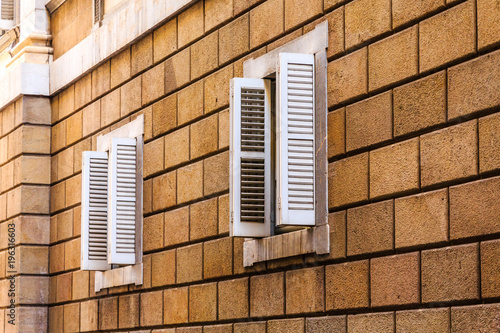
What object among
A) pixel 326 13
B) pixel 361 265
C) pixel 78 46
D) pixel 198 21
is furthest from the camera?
pixel 78 46

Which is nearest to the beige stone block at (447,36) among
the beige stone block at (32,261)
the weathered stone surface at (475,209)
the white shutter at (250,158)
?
the weathered stone surface at (475,209)

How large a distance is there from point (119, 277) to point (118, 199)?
44.8 inches

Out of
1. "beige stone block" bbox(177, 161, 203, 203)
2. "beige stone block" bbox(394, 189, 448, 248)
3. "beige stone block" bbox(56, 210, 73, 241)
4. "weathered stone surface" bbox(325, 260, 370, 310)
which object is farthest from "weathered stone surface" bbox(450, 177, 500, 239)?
"beige stone block" bbox(56, 210, 73, 241)

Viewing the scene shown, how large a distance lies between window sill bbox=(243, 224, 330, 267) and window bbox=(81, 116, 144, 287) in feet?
10.9

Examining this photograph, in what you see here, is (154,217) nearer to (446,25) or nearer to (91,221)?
(91,221)

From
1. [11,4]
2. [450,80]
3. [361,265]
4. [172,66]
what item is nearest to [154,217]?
[172,66]

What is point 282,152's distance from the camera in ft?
36.1

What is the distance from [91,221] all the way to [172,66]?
285cm

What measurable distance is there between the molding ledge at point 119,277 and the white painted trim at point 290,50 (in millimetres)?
3862

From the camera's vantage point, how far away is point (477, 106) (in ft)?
28.7

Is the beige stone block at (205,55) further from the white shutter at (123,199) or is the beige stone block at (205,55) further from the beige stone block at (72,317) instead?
the beige stone block at (72,317)

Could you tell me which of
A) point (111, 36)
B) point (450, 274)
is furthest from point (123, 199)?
point (450, 274)

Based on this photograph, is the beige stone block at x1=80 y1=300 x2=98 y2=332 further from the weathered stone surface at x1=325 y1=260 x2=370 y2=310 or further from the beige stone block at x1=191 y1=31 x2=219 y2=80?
the weathered stone surface at x1=325 y1=260 x2=370 y2=310

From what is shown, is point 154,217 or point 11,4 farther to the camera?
point 11,4
